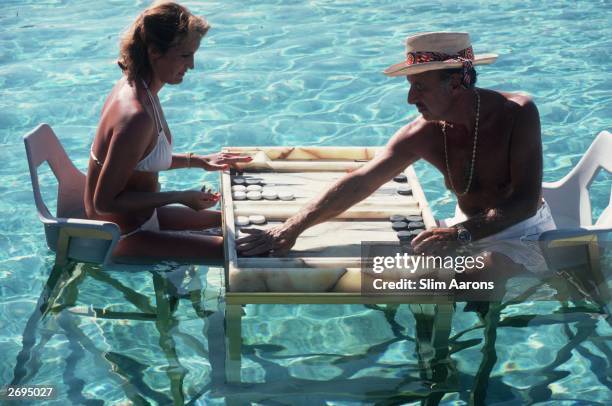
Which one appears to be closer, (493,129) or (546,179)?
(493,129)

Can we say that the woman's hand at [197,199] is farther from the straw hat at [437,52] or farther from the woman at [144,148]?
the straw hat at [437,52]

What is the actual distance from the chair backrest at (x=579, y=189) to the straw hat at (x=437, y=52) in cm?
94

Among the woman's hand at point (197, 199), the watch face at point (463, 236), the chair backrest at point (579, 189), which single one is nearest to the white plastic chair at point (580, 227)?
the chair backrest at point (579, 189)

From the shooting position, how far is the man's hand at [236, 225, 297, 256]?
3848mm

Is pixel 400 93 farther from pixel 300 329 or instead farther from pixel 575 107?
pixel 300 329

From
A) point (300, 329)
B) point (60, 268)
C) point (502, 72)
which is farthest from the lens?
point (502, 72)

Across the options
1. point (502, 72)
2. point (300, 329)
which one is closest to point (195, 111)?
point (502, 72)

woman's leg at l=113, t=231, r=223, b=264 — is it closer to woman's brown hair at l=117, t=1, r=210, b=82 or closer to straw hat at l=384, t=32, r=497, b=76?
woman's brown hair at l=117, t=1, r=210, b=82

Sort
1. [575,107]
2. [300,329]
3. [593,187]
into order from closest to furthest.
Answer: [300,329]
[593,187]
[575,107]

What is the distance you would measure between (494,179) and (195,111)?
4080 millimetres

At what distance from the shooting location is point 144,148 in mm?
4207

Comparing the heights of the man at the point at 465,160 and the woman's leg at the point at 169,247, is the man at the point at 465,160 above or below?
above

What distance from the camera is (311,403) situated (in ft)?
13.6

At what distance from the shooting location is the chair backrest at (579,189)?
4.60 meters
